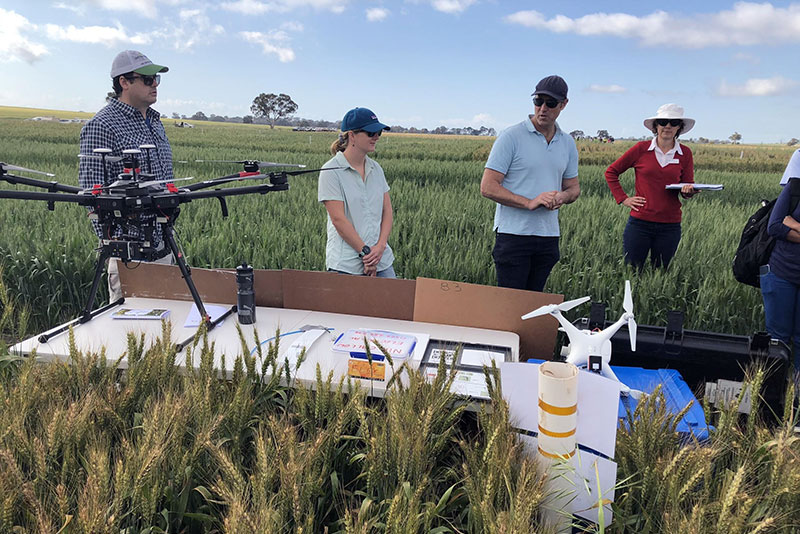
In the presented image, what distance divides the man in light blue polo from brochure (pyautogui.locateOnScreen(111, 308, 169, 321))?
66.8 inches

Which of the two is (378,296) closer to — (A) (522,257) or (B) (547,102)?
(A) (522,257)

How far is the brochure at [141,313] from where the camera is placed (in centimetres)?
226

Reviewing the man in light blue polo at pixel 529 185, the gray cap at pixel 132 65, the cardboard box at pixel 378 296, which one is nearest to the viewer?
the cardboard box at pixel 378 296

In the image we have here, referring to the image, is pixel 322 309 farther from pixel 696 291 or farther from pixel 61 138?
pixel 61 138

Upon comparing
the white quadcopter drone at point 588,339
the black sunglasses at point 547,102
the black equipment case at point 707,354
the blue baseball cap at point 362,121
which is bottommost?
the black equipment case at point 707,354

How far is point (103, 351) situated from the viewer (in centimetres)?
149

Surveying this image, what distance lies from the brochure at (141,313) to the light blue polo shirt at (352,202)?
2.77ft

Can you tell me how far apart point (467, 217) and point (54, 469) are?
18.4 ft

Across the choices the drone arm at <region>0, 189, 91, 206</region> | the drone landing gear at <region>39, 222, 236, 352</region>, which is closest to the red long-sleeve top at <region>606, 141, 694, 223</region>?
the drone landing gear at <region>39, 222, 236, 352</region>

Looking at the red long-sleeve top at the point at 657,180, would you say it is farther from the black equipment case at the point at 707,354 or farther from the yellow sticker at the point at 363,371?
the yellow sticker at the point at 363,371

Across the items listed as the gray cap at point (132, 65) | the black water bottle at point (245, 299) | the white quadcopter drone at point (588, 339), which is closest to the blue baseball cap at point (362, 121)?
the black water bottle at point (245, 299)

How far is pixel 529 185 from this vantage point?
289 cm

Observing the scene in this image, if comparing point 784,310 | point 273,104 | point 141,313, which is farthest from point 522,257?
point 273,104

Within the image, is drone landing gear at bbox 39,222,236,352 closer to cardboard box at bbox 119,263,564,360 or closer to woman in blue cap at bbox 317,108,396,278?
cardboard box at bbox 119,263,564,360
